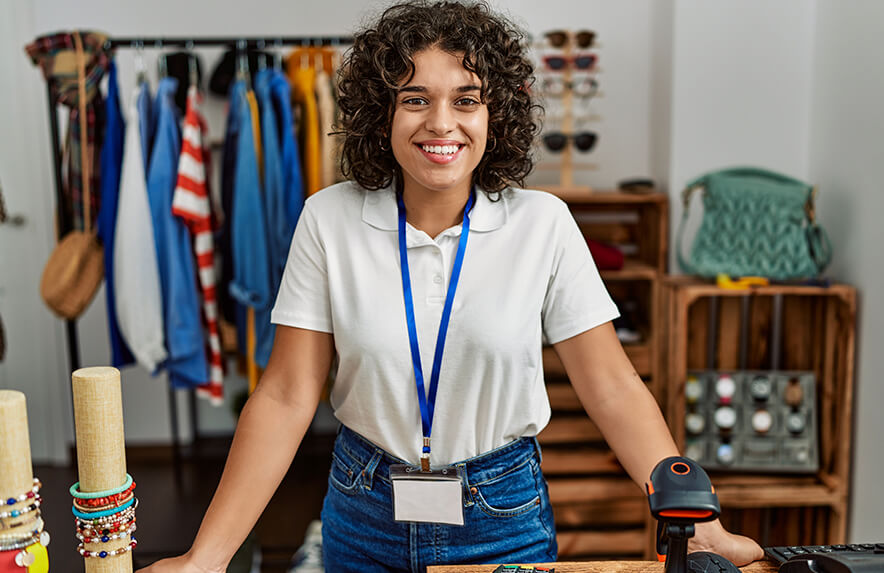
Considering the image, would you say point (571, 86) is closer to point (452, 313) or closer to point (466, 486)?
point (452, 313)

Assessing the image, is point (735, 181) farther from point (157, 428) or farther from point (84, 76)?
point (157, 428)

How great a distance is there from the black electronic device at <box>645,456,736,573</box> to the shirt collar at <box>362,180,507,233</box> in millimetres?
514

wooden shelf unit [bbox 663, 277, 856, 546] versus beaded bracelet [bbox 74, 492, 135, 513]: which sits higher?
beaded bracelet [bbox 74, 492, 135, 513]

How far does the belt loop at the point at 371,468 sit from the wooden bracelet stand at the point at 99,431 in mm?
472

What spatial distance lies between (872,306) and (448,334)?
1.56 metres

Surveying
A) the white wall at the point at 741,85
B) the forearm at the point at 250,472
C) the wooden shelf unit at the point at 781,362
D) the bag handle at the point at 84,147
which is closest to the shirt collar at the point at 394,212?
the forearm at the point at 250,472

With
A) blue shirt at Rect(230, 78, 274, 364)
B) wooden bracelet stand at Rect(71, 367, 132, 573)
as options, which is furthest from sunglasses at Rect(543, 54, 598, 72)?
A: wooden bracelet stand at Rect(71, 367, 132, 573)

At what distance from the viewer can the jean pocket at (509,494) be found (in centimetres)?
120

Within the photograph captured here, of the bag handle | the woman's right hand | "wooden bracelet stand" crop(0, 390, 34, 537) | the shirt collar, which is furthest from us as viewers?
the bag handle

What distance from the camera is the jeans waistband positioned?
47.3 inches

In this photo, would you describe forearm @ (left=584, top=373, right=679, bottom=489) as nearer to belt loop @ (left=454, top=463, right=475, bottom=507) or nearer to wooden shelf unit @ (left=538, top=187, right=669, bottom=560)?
belt loop @ (left=454, top=463, right=475, bottom=507)

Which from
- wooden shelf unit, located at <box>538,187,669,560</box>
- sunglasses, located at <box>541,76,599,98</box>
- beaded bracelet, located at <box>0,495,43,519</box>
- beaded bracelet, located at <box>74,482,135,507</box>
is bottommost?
wooden shelf unit, located at <box>538,187,669,560</box>

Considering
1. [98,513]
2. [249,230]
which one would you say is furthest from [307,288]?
[249,230]

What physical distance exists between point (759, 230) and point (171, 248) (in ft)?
6.17
